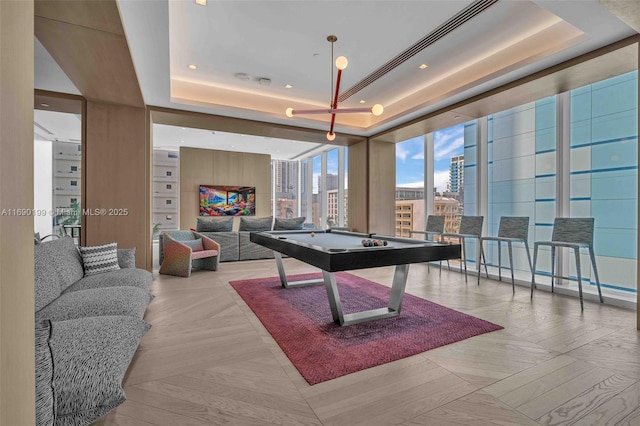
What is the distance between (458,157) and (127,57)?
5.28m

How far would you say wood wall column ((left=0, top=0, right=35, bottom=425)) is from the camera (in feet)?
2.34

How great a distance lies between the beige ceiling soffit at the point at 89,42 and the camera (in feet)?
7.50

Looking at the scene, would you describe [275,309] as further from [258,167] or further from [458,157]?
[258,167]

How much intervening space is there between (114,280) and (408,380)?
2748 millimetres

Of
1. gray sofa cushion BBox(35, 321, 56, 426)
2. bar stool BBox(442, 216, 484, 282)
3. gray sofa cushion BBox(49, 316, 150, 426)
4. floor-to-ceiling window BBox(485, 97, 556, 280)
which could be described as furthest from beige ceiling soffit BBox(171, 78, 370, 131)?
gray sofa cushion BBox(35, 321, 56, 426)

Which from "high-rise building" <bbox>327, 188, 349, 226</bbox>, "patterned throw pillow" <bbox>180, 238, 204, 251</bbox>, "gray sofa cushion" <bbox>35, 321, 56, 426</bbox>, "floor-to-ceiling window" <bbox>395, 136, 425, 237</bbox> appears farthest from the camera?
"high-rise building" <bbox>327, 188, 349, 226</bbox>

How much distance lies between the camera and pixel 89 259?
3.28 meters

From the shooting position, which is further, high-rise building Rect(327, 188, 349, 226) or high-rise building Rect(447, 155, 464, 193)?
high-rise building Rect(327, 188, 349, 226)

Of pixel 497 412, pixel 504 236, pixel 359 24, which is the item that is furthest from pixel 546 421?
pixel 359 24

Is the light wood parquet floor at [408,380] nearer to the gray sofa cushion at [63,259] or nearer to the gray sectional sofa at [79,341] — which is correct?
the gray sectional sofa at [79,341]

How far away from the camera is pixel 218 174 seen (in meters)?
9.73

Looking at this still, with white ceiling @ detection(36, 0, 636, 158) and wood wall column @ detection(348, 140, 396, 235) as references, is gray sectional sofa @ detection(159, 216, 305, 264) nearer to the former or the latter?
wood wall column @ detection(348, 140, 396, 235)

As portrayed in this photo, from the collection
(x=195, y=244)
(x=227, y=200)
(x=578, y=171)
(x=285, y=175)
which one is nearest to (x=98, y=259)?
(x=195, y=244)

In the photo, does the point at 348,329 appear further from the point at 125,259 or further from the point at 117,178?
the point at 117,178
